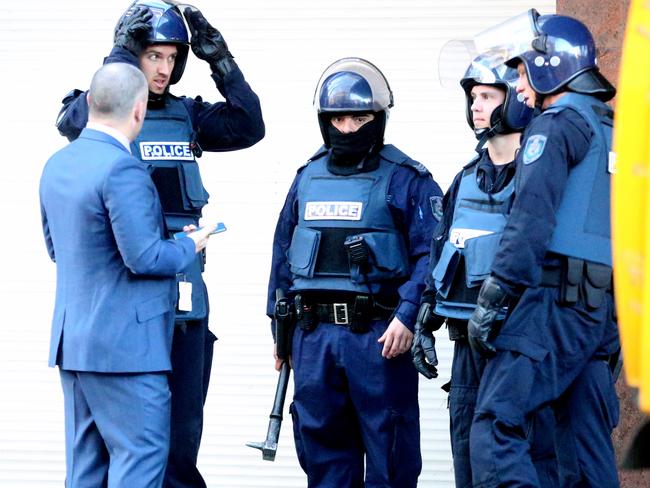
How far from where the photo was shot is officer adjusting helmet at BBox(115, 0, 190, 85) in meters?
5.68

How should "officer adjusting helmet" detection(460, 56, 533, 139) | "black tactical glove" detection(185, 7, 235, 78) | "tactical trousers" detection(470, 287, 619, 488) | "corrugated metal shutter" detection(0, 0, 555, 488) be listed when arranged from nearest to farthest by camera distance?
"tactical trousers" detection(470, 287, 619, 488) < "officer adjusting helmet" detection(460, 56, 533, 139) < "black tactical glove" detection(185, 7, 235, 78) < "corrugated metal shutter" detection(0, 0, 555, 488)

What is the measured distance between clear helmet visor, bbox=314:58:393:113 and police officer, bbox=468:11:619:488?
111 centimetres

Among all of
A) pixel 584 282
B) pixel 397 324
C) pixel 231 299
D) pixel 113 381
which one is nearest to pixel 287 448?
pixel 231 299

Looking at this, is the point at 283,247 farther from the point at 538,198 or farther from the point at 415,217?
the point at 538,198

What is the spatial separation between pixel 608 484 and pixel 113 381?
1846mm

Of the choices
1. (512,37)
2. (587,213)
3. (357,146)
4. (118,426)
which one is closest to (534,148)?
(587,213)

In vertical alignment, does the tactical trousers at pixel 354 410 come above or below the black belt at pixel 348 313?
below

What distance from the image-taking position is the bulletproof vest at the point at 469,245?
5.05 metres

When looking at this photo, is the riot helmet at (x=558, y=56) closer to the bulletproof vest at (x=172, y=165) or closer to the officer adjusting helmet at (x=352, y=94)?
the officer adjusting helmet at (x=352, y=94)

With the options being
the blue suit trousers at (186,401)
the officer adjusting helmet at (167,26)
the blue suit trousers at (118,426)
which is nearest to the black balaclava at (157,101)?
the officer adjusting helmet at (167,26)

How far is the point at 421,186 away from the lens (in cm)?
576

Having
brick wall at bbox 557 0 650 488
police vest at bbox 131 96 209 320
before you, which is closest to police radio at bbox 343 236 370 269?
police vest at bbox 131 96 209 320

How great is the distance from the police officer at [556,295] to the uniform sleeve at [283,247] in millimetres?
1488

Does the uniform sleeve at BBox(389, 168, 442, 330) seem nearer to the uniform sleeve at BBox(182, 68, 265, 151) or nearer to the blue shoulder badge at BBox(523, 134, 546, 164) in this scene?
the uniform sleeve at BBox(182, 68, 265, 151)
